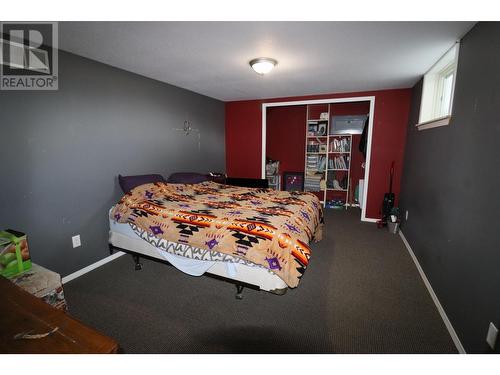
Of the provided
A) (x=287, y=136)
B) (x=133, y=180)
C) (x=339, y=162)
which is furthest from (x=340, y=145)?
(x=133, y=180)

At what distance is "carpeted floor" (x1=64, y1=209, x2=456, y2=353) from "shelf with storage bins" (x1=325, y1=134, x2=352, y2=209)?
250 cm

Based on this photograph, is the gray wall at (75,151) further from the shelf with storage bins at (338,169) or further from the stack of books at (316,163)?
the shelf with storage bins at (338,169)

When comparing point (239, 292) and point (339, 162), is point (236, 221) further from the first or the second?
point (339, 162)

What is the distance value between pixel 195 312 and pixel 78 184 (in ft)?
5.68

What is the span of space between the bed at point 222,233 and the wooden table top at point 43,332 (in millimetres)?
1100

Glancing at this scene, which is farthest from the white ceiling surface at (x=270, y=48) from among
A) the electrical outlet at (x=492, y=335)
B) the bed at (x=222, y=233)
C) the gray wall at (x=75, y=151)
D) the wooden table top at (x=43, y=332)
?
the electrical outlet at (x=492, y=335)

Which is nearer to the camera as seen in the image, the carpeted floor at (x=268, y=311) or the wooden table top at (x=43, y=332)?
the wooden table top at (x=43, y=332)

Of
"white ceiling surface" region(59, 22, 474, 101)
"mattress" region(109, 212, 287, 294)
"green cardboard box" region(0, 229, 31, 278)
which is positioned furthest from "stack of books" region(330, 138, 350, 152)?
"green cardboard box" region(0, 229, 31, 278)

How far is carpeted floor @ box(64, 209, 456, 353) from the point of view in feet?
5.11

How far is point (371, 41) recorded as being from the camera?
1.96 meters

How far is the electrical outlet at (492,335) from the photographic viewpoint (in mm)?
1195

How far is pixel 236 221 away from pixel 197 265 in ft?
1.76

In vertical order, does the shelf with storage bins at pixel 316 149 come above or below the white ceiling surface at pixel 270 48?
below
